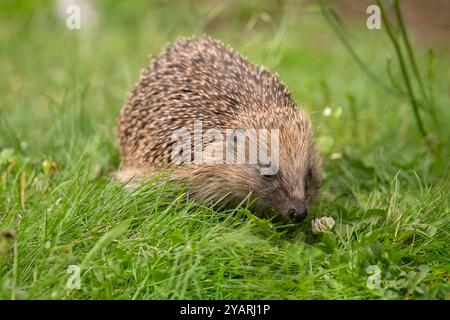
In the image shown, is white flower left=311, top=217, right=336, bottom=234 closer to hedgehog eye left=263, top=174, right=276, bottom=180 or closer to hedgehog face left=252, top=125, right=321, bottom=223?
hedgehog face left=252, top=125, right=321, bottom=223

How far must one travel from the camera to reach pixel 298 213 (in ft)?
18.4

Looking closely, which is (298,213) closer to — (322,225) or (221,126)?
(322,225)

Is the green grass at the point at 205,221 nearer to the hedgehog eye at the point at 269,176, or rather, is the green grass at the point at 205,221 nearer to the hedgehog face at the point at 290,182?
the hedgehog face at the point at 290,182

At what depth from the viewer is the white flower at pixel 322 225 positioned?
219 inches

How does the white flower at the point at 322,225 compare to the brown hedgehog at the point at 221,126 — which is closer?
the white flower at the point at 322,225

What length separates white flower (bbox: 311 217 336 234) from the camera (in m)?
5.57

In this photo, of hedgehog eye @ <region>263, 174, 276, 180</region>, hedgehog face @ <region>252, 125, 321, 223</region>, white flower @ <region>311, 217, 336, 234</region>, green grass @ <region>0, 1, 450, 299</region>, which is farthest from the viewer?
hedgehog eye @ <region>263, 174, 276, 180</region>

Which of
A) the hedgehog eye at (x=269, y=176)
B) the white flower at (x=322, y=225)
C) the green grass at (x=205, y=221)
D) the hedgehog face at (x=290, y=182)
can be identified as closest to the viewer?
the green grass at (x=205, y=221)

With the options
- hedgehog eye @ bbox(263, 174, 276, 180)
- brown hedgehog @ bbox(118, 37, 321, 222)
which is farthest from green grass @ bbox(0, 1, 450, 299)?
hedgehog eye @ bbox(263, 174, 276, 180)

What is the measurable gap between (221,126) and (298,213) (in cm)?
98

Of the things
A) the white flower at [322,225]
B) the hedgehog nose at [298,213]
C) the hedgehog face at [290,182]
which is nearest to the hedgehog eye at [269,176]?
the hedgehog face at [290,182]

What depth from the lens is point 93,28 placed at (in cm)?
1155

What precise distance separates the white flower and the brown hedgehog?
142mm
